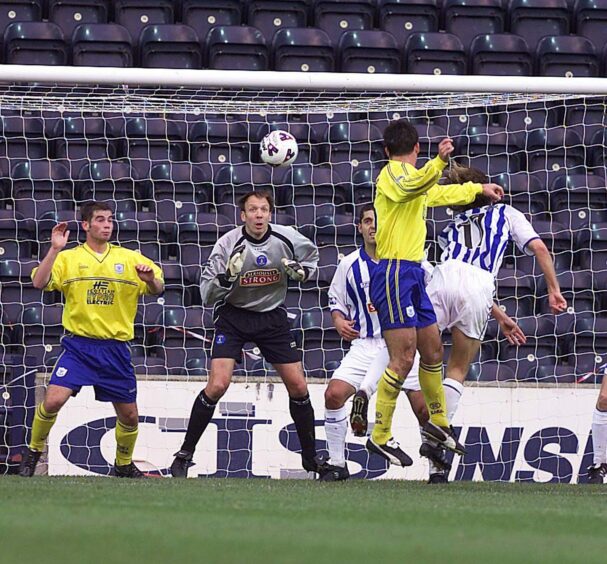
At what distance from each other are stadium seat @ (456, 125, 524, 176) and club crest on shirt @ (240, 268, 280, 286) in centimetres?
398

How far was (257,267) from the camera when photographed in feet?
28.7

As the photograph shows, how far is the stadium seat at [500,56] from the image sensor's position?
1360 centimetres

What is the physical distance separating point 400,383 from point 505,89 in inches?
136

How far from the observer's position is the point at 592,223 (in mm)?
Result: 12031

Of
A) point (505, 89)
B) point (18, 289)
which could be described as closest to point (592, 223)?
point (505, 89)

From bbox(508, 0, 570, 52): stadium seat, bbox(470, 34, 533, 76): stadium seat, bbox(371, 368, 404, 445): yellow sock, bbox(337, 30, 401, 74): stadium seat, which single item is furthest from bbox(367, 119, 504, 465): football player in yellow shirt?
bbox(508, 0, 570, 52): stadium seat

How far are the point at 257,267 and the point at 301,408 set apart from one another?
1.04 metres

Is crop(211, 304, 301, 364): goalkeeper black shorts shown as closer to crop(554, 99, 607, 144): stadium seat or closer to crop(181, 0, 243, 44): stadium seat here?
crop(554, 99, 607, 144): stadium seat

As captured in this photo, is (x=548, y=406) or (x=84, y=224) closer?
(x=84, y=224)

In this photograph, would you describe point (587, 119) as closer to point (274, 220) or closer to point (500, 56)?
point (500, 56)

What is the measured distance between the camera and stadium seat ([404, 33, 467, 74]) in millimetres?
13516

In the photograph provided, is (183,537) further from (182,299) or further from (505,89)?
(182,299)

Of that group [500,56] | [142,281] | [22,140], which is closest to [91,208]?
[142,281]

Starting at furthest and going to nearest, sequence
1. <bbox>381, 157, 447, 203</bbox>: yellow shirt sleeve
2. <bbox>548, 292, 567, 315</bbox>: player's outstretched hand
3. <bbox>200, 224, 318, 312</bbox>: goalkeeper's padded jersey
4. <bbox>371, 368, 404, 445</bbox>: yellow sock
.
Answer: <bbox>200, 224, 318, 312</bbox>: goalkeeper's padded jersey, <bbox>548, 292, 567, 315</bbox>: player's outstretched hand, <bbox>371, 368, 404, 445</bbox>: yellow sock, <bbox>381, 157, 447, 203</bbox>: yellow shirt sleeve
